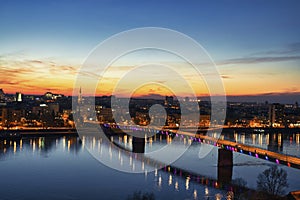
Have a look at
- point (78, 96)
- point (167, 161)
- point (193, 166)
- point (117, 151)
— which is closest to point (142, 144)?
point (117, 151)

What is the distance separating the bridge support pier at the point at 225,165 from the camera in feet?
23.4

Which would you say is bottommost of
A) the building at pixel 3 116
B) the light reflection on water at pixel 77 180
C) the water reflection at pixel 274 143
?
the light reflection on water at pixel 77 180

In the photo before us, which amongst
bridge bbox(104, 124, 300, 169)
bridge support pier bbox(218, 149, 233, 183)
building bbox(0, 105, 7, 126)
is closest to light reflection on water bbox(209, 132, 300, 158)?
bridge bbox(104, 124, 300, 169)

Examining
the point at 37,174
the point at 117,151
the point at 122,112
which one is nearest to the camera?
the point at 37,174

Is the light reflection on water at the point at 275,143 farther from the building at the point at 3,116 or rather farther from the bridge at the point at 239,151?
the building at the point at 3,116

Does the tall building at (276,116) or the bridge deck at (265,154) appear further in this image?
the tall building at (276,116)

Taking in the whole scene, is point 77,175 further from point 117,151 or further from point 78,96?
point 78,96

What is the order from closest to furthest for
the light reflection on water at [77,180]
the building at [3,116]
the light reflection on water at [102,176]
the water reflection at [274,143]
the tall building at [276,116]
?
the light reflection on water at [77,180], the light reflection on water at [102,176], the water reflection at [274,143], the building at [3,116], the tall building at [276,116]

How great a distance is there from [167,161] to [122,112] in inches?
673

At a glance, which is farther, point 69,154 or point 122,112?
point 122,112

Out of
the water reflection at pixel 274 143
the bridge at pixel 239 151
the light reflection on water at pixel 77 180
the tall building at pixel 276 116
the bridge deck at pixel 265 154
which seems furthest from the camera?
the tall building at pixel 276 116

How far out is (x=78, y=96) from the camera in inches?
1209

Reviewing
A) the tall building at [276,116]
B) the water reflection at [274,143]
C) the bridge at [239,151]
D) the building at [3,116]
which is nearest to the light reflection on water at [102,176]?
the bridge at [239,151]

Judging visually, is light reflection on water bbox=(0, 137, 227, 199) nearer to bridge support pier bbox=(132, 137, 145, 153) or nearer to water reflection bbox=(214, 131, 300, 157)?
bridge support pier bbox=(132, 137, 145, 153)
